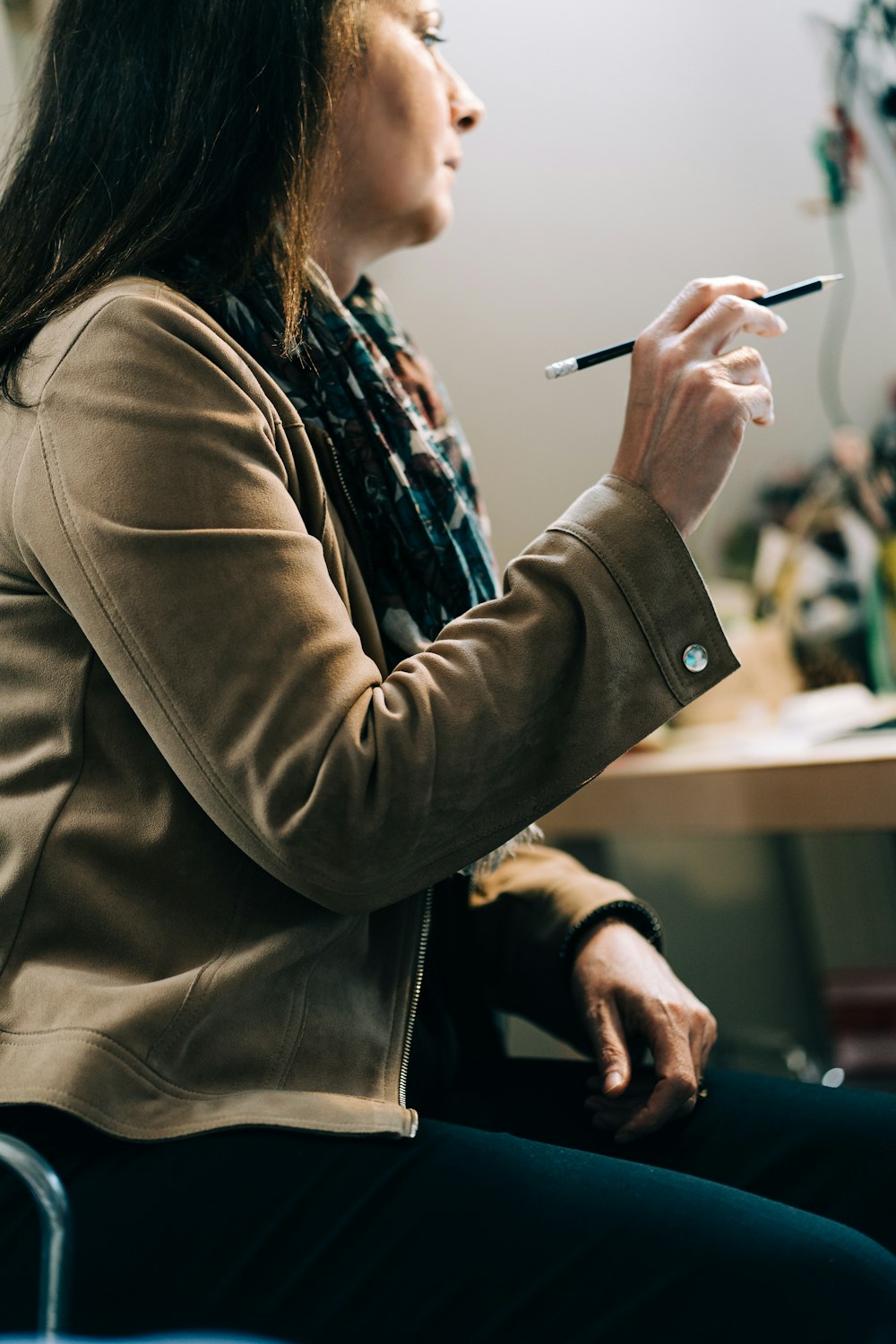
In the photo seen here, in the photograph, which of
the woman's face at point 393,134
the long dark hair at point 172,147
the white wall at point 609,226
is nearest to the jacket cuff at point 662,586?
the long dark hair at point 172,147

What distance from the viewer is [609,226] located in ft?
6.23

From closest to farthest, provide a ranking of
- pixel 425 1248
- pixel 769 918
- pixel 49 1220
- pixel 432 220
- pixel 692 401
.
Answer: pixel 49 1220
pixel 425 1248
pixel 692 401
pixel 432 220
pixel 769 918

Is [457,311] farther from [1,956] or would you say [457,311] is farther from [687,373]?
[1,956]

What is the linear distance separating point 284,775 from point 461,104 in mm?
633

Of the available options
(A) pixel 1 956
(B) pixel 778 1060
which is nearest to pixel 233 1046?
(A) pixel 1 956

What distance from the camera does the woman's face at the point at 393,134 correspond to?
0.89 m

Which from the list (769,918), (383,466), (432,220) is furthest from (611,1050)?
(769,918)

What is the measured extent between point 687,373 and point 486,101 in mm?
1310

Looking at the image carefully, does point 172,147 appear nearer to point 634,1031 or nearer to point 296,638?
point 296,638

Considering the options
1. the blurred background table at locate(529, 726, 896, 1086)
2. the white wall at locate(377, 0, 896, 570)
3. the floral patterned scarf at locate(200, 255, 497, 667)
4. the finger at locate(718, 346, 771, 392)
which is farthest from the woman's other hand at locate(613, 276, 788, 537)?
the blurred background table at locate(529, 726, 896, 1086)

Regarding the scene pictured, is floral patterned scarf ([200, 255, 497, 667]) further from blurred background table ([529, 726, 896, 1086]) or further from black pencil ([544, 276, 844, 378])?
blurred background table ([529, 726, 896, 1086])

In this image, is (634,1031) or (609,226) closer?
(634,1031)

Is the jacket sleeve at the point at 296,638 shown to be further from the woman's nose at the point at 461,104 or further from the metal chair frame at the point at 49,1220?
the woman's nose at the point at 461,104

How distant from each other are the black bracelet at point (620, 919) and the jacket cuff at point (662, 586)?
280 millimetres
